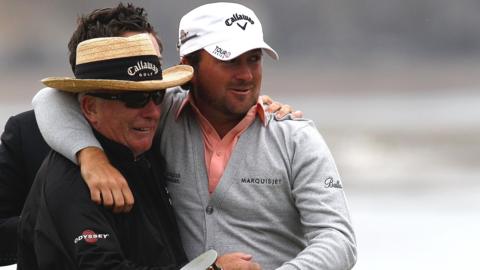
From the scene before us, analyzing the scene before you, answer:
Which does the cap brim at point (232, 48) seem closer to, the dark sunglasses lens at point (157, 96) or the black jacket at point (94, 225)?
the dark sunglasses lens at point (157, 96)

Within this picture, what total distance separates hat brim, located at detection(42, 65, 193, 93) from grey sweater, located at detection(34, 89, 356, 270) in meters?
0.14

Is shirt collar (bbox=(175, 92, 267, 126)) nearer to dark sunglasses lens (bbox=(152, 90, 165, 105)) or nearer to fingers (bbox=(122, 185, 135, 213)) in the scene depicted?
dark sunglasses lens (bbox=(152, 90, 165, 105))

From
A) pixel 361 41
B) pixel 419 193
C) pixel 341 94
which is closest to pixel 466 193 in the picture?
pixel 419 193

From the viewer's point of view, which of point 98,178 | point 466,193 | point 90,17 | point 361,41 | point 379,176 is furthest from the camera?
point 361,41

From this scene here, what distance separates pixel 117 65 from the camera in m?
3.87

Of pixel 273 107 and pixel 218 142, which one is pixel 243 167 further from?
pixel 273 107

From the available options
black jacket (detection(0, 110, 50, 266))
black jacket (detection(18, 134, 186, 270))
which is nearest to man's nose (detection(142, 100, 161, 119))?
black jacket (detection(18, 134, 186, 270))

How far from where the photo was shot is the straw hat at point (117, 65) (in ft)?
12.7

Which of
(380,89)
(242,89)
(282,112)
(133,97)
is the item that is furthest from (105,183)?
(380,89)

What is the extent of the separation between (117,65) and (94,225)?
1.53ft

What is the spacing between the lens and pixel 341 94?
71.3 feet

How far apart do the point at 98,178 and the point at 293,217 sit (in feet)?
2.20

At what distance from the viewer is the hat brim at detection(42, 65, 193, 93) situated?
381cm

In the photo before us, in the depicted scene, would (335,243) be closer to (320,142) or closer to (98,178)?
(320,142)
